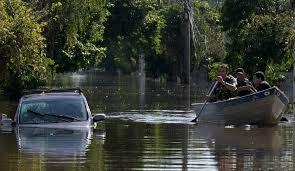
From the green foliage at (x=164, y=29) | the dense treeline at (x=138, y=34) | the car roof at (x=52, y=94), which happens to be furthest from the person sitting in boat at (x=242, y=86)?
the green foliage at (x=164, y=29)

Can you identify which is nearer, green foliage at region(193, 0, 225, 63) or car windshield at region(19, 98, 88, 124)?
car windshield at region(19, 98, 88, 124)

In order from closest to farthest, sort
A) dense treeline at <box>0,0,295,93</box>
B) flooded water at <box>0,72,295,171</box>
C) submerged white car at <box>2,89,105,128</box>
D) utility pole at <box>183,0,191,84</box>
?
flooded water at <box>0,72,295,171</box>
submerged white car at <box>2,89,105,128</box>
dense treeline at <box>0,0,295,93</box>
utility pole at <box>183,0,191,84</box>

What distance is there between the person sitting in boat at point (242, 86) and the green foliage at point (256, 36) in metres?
17.8

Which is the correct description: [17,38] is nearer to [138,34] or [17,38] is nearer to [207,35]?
[138,34]

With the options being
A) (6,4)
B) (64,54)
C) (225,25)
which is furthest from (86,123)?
(225,25)

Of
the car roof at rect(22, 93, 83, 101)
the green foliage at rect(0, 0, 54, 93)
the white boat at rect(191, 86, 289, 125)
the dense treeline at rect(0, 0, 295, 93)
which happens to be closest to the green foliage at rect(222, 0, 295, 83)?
the dense treeline at rect(0, 0, 295, 93)

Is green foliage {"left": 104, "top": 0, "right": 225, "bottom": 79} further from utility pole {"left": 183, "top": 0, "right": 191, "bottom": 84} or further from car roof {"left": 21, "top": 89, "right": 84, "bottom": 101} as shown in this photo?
car roof {"left": 21, "top": 89, "right": 84, "bottom": 101}

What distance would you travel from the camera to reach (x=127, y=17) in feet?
222

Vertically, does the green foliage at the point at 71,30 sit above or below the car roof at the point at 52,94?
above

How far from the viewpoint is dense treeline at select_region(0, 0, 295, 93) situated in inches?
965

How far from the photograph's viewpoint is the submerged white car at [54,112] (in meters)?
17.4

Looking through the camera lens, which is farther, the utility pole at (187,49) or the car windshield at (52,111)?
the utility pole at (187,49)

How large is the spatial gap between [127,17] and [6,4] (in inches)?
1697

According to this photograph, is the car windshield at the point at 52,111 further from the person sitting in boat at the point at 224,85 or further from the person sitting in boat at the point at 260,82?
the person sitting in boat at the point at 260,82
